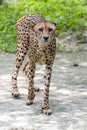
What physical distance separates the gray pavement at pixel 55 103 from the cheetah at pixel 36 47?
184 millimetres

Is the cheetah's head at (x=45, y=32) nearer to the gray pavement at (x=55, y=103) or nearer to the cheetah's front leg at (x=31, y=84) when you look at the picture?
the cheetah's front leg at (x=31, y=84)

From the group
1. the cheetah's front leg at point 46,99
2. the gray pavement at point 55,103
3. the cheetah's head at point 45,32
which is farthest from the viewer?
the cheetah's front leg at point 46,99

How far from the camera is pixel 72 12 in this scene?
13273 millimetres

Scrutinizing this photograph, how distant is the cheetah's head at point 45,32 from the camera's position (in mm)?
6527

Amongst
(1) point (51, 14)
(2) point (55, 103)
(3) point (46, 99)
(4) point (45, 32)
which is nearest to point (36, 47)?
(4) point (45, 32)

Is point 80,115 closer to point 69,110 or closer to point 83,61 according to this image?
point 69,110

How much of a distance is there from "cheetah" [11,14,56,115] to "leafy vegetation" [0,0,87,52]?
4.18 m

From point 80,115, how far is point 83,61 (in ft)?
11.8

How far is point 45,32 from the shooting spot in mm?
6539

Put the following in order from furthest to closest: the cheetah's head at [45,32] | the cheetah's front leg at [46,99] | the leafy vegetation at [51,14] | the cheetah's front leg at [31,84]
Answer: the leafy vegetation at [51,14], the cheetah's front leg at [31,84], the cheetah's front leg at [46,99], the cheetah's head at [45,32]

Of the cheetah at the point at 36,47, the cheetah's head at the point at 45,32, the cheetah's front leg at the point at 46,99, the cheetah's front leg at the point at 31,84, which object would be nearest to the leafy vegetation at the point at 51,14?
the cheetah at the point at 36,47

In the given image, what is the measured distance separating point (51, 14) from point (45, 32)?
665 centimetres

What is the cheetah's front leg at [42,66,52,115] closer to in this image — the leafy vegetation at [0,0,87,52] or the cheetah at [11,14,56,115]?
the cheetah at [11,14,56,115]

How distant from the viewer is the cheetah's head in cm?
653
